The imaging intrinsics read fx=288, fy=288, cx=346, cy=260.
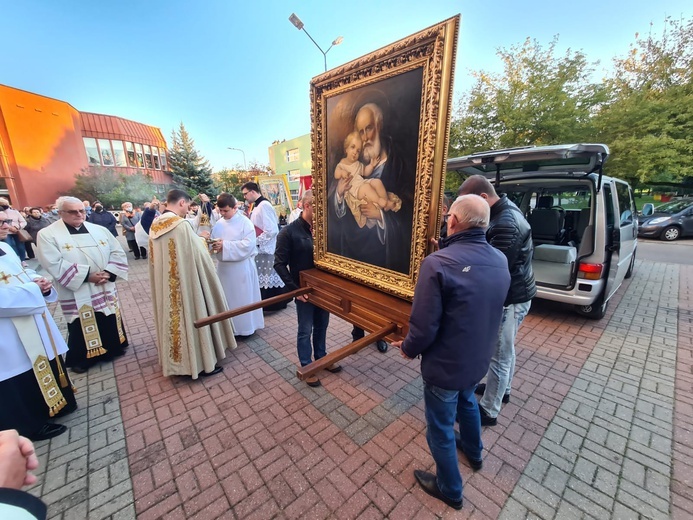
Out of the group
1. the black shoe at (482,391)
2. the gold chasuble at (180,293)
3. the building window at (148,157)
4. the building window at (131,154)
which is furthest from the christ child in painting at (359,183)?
the building window at (148,157)

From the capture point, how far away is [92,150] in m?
31.1

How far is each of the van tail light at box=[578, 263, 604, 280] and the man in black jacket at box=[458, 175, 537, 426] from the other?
2676 mm

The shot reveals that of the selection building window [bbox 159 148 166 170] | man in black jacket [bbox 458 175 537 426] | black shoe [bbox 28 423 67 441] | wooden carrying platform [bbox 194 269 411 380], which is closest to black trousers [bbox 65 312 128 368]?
black shoe [bbox 28 423 67 441]

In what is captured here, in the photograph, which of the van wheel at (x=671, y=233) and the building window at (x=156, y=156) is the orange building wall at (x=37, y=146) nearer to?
the building window at (x=156, y=156)

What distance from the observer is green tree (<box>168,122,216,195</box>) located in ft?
93.0

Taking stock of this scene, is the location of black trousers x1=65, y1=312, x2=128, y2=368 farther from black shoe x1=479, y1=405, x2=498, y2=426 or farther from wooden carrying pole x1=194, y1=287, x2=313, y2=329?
black shoe x1=479, y1=405, x2=498, y2=426

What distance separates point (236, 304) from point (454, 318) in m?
3.80

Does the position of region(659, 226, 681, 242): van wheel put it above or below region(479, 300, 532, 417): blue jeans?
below

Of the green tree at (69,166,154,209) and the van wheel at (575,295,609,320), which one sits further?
the green tree at (69,166,154,209)

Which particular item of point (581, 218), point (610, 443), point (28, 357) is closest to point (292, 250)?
point (28, 357)

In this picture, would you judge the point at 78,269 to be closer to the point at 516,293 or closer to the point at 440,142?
the point at 440,142

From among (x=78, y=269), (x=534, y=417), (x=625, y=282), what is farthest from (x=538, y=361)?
(x=78, y=269)

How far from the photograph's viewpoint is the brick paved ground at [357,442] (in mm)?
2121

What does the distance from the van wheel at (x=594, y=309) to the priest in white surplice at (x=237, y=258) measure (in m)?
5.56
